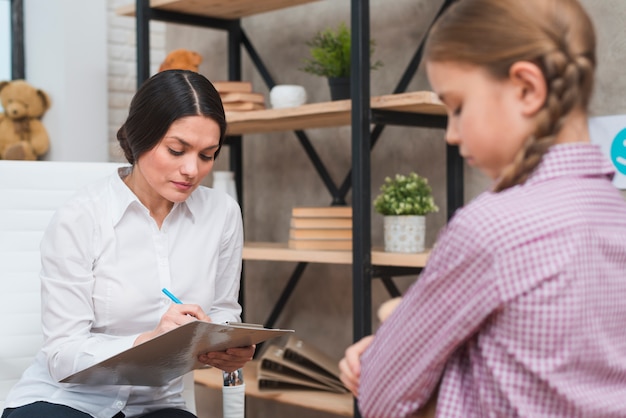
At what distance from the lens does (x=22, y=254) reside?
1736mm

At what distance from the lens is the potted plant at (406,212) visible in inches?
85.4

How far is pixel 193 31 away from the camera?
3.29 m

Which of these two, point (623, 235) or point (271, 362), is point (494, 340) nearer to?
point (623, 235)

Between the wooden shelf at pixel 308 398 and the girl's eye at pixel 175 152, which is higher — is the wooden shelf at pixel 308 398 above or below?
below

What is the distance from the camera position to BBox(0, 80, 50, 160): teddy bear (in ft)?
11.2

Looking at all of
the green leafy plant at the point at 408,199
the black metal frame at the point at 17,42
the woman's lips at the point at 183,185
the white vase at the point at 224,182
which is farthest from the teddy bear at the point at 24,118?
the woman's lips at the point at 183,185

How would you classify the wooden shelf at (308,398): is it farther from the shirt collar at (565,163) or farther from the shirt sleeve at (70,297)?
the shirt collar at (565,163)

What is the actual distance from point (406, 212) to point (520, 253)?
1.44m

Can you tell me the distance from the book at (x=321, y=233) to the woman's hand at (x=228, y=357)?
2.77 feet

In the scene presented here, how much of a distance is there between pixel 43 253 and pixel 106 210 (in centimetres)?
14

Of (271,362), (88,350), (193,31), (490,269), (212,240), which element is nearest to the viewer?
(490,269)

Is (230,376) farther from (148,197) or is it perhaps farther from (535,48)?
(535,48)

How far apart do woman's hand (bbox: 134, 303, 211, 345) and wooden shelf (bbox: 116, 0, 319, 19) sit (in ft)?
4.63

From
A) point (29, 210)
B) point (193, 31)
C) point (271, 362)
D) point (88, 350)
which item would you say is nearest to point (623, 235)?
point (88, 350)
